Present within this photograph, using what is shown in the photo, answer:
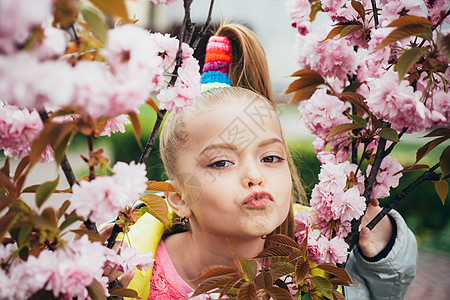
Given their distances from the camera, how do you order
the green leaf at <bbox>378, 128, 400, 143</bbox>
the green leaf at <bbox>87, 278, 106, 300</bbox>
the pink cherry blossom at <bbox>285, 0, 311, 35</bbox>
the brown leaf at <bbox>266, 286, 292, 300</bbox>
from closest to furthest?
1. the green leaf at <bbox>87, 278, 106, 300</bbox>
2. the brown leaf at <bbox>266, 286, 292, 300</bbox>
3. the green leaf at <bbox>378, 128, 400, 143</bbox>
4. the pink cherry blossom at <bbox>285, 0, 311, 35</bbox>

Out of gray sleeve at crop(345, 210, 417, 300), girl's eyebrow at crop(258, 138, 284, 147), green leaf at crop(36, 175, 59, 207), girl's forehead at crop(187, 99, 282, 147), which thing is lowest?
gray sleeve at crop(345, 210, 417, 300)

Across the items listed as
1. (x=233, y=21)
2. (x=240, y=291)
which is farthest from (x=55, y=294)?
(x=233, y=21)

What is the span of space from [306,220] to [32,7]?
882 mm

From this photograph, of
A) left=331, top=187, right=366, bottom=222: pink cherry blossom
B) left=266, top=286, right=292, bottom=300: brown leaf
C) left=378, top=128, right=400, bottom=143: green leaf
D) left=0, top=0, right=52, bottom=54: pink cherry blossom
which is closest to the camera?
left=0, top=0, right=52, bottom=54: pink cherry blossom

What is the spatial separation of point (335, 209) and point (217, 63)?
52 centimetres

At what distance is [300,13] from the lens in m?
1.10

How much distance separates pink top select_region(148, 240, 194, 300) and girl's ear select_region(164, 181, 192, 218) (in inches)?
7.4

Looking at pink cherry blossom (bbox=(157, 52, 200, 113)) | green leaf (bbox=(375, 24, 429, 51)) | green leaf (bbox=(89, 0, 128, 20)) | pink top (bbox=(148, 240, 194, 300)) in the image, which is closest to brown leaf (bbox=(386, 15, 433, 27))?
green leaf (bbox=(375, 24, 429, 51))

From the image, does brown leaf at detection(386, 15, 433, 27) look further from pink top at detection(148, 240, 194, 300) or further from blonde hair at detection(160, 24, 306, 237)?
pink top at detection(148, 240, 194, 300)

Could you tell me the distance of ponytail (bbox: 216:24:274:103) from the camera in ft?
4.14

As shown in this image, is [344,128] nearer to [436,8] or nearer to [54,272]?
[436,8]

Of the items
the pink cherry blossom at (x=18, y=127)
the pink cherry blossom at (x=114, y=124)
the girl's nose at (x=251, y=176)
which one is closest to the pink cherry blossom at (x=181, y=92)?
the pink cherry blossom at (x=114, y=124)

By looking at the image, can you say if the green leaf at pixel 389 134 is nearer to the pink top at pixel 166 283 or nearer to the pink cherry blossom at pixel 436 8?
the pink cherry blossom at pixel 436 8

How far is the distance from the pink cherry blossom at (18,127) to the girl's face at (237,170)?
1.58 ft
